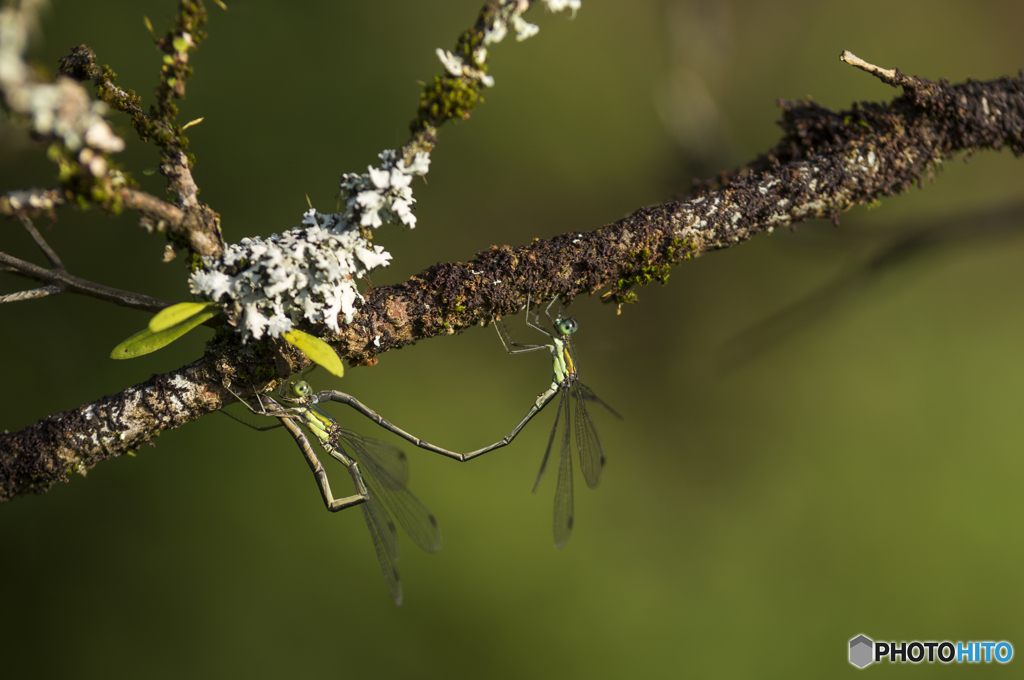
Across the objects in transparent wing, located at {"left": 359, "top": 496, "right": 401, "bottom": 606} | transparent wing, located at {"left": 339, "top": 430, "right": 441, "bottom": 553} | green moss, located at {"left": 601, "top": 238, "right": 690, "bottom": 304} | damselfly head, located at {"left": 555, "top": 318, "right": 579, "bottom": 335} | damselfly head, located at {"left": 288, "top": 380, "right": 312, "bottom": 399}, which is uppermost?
damselfly head, located at {"left": 555, "top": 318, "right": 579, "bottom": 335}

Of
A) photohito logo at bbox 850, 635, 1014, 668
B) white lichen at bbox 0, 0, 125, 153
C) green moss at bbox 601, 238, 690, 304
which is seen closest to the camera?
white lichen at bbox 0, 0, 125, 153

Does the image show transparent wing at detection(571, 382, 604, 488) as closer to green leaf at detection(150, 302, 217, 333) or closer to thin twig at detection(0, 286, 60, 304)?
green leaf at detection(150, 302, 217, 333)

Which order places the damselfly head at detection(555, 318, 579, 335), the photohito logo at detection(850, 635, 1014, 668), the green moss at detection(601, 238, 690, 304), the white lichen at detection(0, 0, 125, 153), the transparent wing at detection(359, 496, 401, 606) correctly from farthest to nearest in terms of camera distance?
1. the photohito logo at detection(850, 635, 1014, 668)
2. the transparent wing at detection(359, 496, 401, 606)
3. the damselfly head at detection(555, 318, 579, 335)
4. the green moss at detection(601, 238, 690, 304)
5. the white lichen at detection(0, 0, 125, 153)

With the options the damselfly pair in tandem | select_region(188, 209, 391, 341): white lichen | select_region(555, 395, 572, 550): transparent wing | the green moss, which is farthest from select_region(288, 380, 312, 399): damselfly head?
select_region(555, 395, 572, 550): transparent wing

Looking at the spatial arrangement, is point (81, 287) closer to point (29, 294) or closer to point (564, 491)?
point (29, 294)

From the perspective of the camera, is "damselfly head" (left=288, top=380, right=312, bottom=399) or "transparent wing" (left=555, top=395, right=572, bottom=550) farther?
"transparent wing" (left=555, top=395, right=572, bottom=550)

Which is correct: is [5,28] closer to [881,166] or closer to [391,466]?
[391,466]

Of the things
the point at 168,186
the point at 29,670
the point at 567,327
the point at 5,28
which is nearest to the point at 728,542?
the point at 567,327

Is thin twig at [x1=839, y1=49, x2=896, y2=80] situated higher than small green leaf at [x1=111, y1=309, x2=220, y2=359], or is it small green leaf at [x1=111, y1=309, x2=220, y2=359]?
thin twig at [x1=839, y1=49, x2=896, y2=80]

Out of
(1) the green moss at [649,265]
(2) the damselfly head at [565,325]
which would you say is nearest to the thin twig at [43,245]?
(1) the green moss at [649,265]
